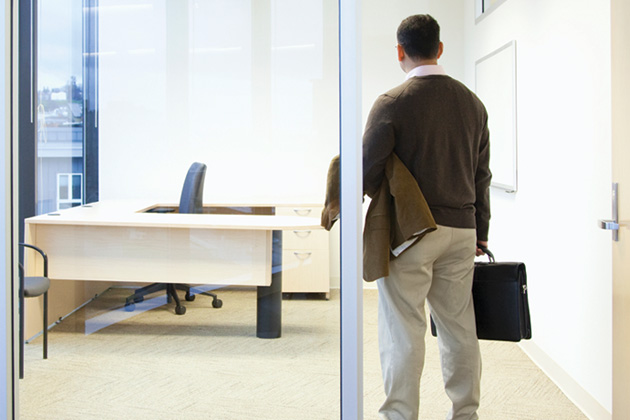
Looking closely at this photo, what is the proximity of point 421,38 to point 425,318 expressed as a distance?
0.86 m

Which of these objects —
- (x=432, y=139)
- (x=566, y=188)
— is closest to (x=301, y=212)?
(x=432, y=139)

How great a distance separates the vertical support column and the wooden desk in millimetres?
250

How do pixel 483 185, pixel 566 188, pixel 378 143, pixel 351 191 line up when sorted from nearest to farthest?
pixel 351 191 → pixel 378 143 → pixel 483 185 → pixel 566 188

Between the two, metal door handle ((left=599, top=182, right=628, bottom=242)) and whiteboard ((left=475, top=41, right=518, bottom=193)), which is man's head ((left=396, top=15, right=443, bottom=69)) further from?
whiteboard ((left=475, top=41, right=518, bottom=193))

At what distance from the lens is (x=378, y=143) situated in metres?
1.82

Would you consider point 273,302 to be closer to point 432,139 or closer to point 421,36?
point 432,139

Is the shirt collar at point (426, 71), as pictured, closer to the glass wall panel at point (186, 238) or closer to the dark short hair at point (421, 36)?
A: the dark short hair at point (421, 36)

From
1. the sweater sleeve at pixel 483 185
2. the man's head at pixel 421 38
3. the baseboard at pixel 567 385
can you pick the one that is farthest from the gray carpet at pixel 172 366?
the baseboard at pixel 567 385

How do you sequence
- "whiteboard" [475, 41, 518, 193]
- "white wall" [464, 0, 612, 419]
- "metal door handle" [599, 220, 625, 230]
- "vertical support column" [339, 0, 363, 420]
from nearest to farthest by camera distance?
"vertical support column" [339, 0, 363, 420] → "metal door handle" [599, 220, 625, 230] → "white wall" [464, 0, 612, 419] → "whiteboard" [475, 41, 518, 193]

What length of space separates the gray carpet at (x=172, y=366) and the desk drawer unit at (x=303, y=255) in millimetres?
67

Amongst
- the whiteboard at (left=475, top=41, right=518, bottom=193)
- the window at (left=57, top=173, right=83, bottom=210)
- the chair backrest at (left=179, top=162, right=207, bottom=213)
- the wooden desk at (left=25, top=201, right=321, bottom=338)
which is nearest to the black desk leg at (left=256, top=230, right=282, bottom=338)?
the wooden desk at (left=25, top=201, right=321, bottom=338)

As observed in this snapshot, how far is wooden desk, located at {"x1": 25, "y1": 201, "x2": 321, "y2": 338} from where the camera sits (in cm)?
186

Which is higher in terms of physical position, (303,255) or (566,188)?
(566,188)

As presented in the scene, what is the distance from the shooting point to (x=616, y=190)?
6.42 feet
